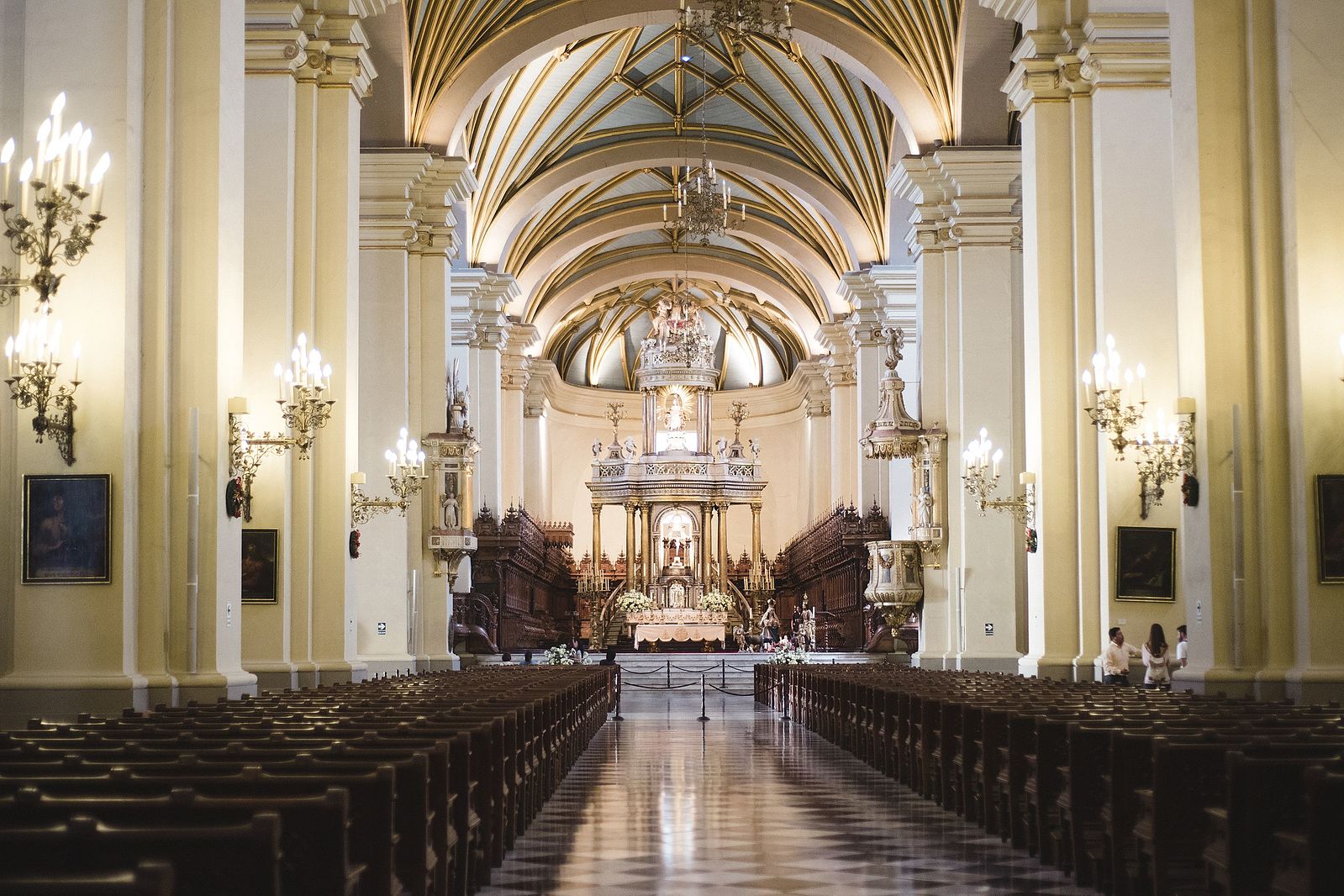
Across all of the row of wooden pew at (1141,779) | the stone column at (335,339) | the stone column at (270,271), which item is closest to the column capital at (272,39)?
the stone column at (270,271)

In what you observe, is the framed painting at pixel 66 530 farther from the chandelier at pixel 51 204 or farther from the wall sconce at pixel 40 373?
the chandelier at pixel 51 204

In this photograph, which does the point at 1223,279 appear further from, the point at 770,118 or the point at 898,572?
the point at 770,118

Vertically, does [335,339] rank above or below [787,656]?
above

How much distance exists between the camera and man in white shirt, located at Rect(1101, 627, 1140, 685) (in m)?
12.7

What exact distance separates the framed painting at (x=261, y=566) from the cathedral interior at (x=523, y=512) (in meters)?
0.03

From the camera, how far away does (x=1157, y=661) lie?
1245cm

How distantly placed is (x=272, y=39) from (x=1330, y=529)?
32.2ft

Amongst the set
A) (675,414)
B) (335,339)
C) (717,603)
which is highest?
(675,414)

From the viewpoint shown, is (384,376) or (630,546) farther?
(630,546)

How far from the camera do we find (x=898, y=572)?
21.2 m

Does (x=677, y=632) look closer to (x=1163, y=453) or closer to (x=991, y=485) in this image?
(x=991, y=485)

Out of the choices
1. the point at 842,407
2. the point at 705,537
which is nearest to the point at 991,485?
the point at 842,407

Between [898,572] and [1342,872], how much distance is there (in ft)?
57.0

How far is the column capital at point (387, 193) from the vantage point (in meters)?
19.9
